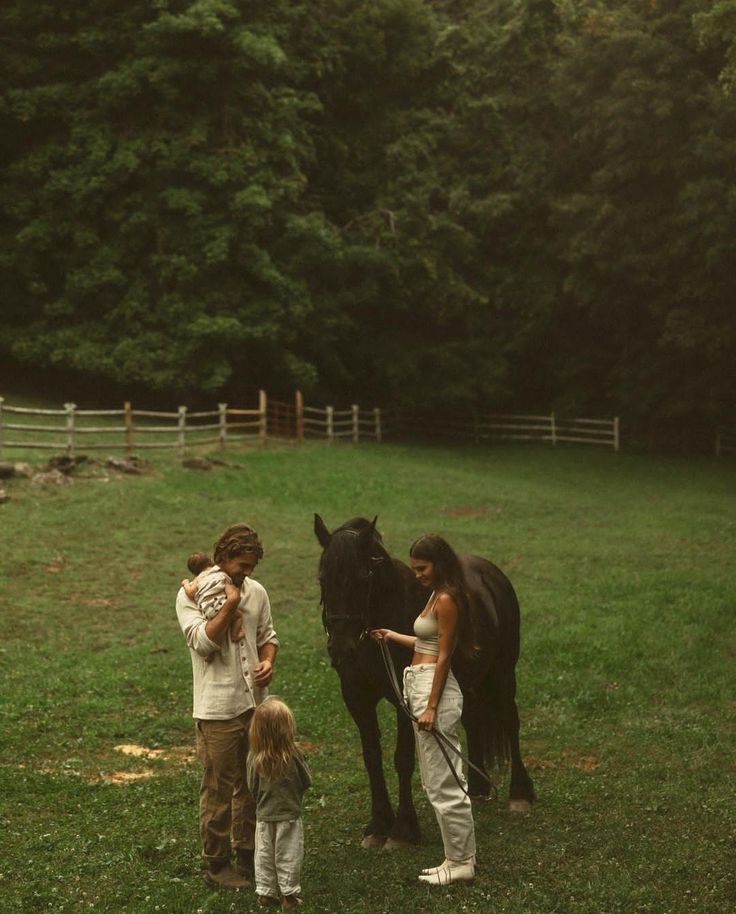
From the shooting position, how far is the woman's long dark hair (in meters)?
7.25

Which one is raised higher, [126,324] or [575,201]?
[575,201]

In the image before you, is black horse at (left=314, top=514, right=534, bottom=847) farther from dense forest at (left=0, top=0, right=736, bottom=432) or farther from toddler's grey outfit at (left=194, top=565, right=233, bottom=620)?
dense forest at (left=0, top=0, right=736, bottom=432)

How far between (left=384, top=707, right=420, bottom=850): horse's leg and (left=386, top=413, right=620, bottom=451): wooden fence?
3302 centimetres

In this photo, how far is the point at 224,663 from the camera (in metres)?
7.32

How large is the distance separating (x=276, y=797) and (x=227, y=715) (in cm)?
64

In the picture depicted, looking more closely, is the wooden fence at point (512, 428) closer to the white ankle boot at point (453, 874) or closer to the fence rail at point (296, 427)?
the fence rail at point (296, 427)

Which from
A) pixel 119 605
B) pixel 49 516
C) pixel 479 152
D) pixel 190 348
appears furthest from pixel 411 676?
pixel 479 152

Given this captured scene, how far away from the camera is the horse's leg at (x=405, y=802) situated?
26.5ft

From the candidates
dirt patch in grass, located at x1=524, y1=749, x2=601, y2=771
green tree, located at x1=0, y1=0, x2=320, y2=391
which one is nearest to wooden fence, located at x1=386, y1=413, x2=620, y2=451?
green tree, located at x1=0, y1=0, x2=320, y2=391

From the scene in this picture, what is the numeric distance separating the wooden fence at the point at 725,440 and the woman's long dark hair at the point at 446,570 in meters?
34.4

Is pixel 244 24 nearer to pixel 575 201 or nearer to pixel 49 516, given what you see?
pixel 575 201

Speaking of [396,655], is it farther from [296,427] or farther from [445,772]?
[296,427]

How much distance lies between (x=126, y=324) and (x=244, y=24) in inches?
367

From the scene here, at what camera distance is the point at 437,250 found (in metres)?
39.4
